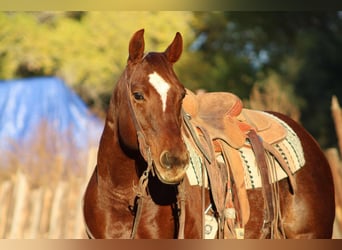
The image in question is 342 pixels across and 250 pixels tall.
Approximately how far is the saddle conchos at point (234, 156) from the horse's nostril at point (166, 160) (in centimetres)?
67

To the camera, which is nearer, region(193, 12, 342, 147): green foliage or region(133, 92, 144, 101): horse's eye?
region(133, 92, 144, 101): horse's eye

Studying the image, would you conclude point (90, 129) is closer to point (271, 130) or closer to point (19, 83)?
point (19, 83)

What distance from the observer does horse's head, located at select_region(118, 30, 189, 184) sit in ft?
10.8

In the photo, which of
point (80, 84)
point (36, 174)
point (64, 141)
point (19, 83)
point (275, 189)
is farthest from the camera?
point (80, 84)

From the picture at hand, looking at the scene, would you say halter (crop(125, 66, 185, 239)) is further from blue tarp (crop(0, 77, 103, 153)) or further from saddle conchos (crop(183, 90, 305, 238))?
blue tarp (crop(0, 77, 103, 153))

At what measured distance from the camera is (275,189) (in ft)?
15.3

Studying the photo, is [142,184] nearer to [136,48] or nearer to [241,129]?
[136,48]

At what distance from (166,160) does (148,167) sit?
177 millimetres

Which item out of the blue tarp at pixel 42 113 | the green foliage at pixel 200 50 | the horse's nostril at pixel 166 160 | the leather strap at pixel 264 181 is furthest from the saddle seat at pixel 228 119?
the green foliage at pixel 200 50

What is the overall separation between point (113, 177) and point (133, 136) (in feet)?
1.20

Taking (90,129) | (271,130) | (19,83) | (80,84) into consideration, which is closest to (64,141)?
(90,129)

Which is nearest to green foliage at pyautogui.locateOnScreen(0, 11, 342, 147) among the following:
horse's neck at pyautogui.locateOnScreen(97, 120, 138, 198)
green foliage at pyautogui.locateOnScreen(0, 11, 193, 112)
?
green foliage at pyautogui.locateOnScreen(0, 11, 193, 112)

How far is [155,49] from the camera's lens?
16.6m

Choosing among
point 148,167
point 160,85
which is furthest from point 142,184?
point 160,85
